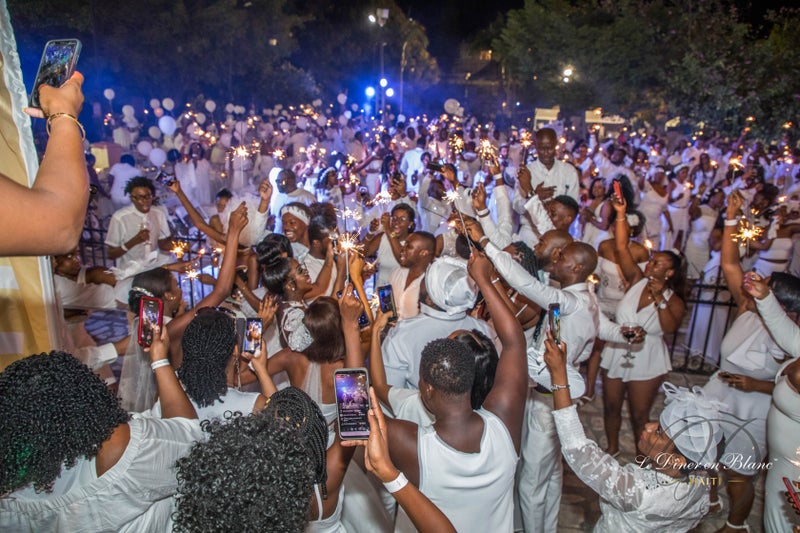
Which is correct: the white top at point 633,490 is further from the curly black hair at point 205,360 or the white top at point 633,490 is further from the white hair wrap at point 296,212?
the white hair wrap at point 296,212

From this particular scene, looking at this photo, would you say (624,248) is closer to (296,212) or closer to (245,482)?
(296,212)

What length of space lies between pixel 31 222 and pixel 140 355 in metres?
2.33

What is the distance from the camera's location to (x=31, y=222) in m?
1.32

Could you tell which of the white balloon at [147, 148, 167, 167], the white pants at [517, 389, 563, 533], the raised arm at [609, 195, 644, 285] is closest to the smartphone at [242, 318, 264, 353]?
the white pants at [517, 389, 563, 533]

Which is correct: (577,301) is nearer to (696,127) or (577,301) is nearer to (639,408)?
(639,408)

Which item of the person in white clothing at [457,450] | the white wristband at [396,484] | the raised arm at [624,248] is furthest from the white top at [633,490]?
the raised arm at [624,248]

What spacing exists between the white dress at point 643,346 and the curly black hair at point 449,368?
2.59m

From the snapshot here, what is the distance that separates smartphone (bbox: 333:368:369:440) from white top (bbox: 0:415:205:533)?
0.68 m

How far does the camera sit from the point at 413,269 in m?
4.47

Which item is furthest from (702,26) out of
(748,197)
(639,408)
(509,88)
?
(639,408)

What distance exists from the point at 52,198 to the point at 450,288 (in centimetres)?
230

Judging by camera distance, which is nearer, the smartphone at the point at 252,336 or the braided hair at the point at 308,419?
the braided hair at the point at 308,419

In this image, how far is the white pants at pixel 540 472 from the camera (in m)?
3.45

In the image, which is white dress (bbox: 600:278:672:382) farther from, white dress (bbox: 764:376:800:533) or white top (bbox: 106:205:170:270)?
white top (bbox: 106:205:170:270)
